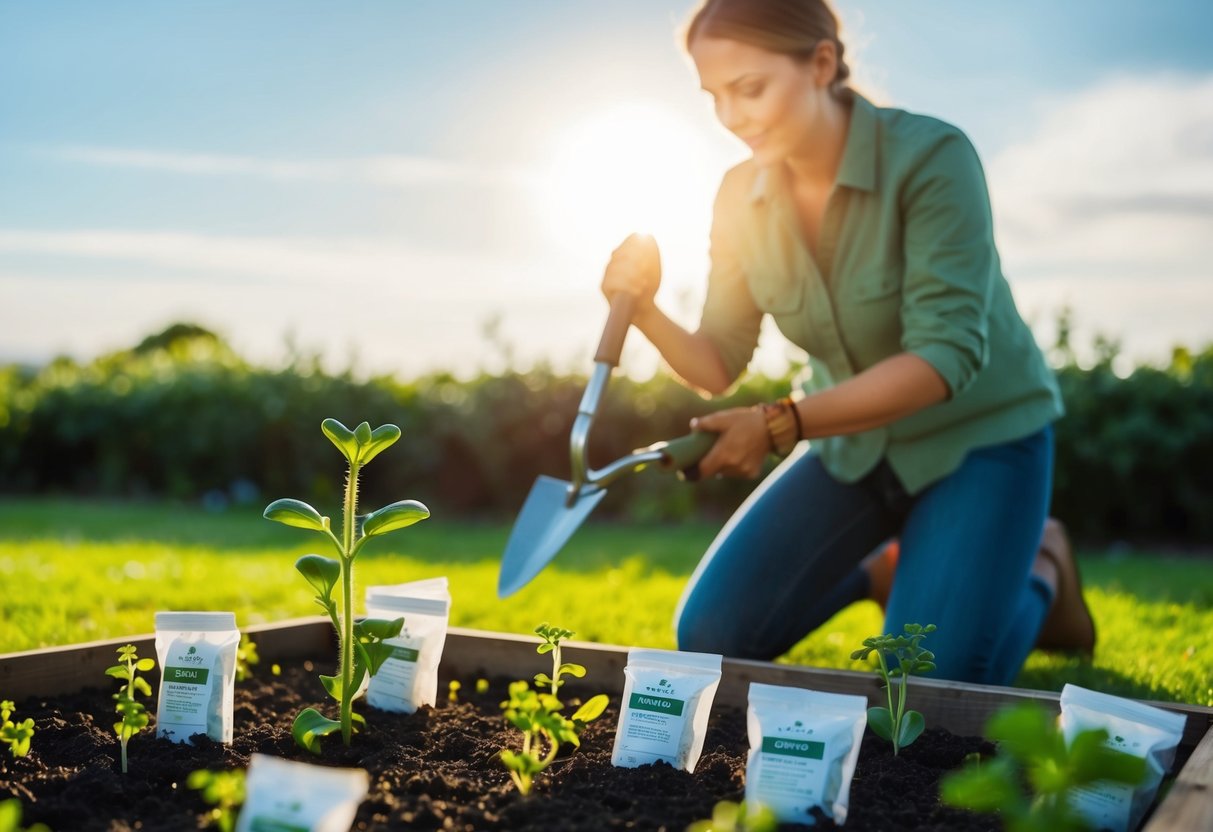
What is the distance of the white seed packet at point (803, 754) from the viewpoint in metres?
1.28

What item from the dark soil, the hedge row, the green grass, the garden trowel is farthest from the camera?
the hedge row

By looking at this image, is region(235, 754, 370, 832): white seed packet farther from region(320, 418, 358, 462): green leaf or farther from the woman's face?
the woman's face

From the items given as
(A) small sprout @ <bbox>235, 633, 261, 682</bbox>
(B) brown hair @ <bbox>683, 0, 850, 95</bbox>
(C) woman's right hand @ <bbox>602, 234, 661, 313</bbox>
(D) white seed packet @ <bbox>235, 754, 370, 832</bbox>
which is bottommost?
(A) small sprout @ <bbox>235, 633, 261, 682</bbox>

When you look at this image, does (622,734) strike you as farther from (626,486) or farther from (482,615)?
(626,486)

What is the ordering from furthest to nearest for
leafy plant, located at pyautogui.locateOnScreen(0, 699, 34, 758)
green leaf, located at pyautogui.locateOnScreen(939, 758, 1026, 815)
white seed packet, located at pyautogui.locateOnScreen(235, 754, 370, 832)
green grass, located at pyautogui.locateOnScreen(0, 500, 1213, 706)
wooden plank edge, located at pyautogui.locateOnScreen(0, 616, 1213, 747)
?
green grass, located at pyautogui.locateOnScreen(0, 500, 1213, 706) < wooden plank edge, located at pyautogui.locateOnScreen(0, 616, 1213, 747) < leafy plant, located at pyautogui.locateOnScreen(0, 699, 34, 758) < white seed packet, located at pyautogui.locateOnScreen(235, 754, 370, 832) < green leaf, located at pyautogui.locateOnScreen(939, 758, 1026, 815)

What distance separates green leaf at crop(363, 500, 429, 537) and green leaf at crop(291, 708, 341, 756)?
260 mm

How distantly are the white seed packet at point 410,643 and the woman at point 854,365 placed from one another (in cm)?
64

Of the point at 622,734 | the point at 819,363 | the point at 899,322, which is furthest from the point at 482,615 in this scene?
the point at 622,734

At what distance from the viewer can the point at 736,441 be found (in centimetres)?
210

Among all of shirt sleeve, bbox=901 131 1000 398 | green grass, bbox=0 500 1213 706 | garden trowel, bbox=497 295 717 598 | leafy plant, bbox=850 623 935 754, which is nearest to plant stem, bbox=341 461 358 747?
garden trowel, bbox=497 295 717 598

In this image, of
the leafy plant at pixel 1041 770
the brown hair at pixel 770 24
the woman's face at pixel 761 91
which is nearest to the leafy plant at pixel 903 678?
the leafy plant at pixel 1041 770

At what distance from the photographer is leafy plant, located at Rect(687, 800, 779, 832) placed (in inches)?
37.0

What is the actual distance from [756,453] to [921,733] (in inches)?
25.2

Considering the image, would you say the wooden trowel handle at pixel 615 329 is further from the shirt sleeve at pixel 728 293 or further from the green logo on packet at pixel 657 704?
the green logo on packet at pixel 657 704
